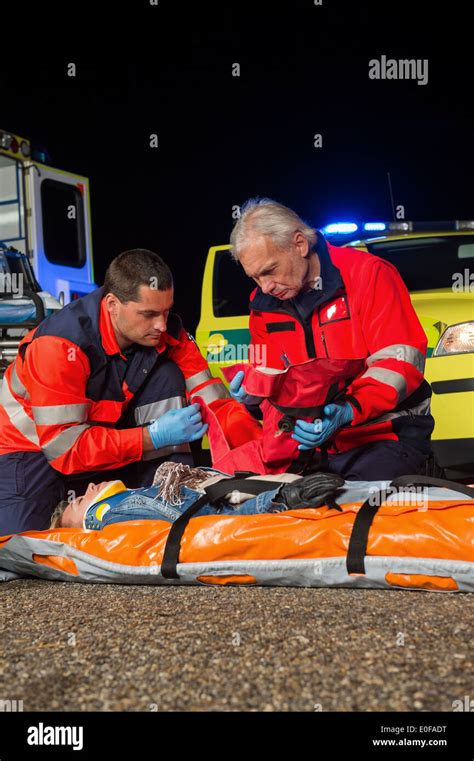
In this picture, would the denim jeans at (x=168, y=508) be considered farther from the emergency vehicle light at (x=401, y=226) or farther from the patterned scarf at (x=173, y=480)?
the emergency vehicle light at (x=401, y=226)

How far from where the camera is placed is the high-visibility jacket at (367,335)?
3357mm

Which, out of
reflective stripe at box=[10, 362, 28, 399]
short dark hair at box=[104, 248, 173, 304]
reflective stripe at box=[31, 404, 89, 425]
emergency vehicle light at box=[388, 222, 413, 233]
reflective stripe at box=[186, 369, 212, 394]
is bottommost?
reflective stripe at box=[31, 404, 89, 425]

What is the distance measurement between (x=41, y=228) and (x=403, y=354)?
4.86 m

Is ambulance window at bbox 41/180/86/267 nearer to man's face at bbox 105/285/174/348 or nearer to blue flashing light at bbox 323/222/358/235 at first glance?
blue flashing light at bbox 323/222/358/235

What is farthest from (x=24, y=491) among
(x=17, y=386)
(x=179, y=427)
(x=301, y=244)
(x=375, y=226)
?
(x=375, y=226)

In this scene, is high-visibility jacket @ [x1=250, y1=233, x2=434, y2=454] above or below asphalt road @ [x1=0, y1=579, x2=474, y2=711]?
above

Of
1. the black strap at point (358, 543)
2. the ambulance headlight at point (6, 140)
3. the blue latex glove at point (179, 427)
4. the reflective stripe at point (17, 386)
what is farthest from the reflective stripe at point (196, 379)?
the ambulance headlight at point (6, 140)

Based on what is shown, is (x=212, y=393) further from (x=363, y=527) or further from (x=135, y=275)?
(x=363, y=527)

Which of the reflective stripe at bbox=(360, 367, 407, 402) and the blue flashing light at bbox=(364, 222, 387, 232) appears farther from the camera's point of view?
the blue flashing light at bbox=(364, 222, 387, 232)

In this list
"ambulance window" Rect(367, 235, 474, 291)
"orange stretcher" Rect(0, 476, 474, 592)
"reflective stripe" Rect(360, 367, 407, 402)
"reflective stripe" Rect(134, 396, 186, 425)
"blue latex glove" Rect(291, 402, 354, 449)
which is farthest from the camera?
"ambulance window" Rect(367, 235, 474, 291)

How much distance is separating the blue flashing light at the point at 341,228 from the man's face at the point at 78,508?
9.63 ft

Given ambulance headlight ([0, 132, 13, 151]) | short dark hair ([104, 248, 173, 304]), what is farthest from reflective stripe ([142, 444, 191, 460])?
ambulance headlight ([0, 132, 13, 151])

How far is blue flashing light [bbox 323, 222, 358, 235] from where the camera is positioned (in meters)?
5.57

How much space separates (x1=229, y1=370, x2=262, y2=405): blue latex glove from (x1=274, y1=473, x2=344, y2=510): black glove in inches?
22.8
